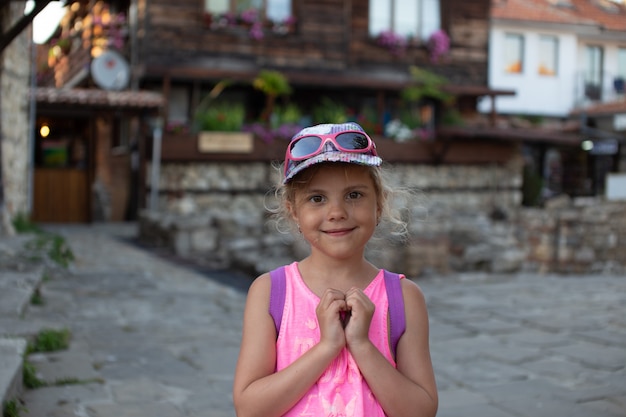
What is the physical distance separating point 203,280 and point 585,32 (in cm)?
2183

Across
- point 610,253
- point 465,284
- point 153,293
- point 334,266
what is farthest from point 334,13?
point 334,266

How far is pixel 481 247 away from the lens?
9.57 m

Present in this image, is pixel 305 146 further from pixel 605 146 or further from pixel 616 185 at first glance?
pixel 605 146

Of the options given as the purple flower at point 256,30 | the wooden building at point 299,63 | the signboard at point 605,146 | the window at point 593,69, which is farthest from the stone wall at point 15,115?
the window at point 593,69

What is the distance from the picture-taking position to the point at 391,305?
→ 1787mm

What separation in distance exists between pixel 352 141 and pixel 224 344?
128 inches

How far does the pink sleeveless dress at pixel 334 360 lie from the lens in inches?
65.5

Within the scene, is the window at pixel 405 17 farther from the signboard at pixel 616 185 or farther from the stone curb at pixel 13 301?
the stone curb at pixel 13 301

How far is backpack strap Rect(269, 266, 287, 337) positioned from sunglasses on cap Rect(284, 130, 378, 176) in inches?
10.8

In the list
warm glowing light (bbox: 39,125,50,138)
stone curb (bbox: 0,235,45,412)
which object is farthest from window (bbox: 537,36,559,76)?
stone curb (bbox: 0,235,45,412)

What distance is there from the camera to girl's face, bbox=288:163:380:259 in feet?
5.78

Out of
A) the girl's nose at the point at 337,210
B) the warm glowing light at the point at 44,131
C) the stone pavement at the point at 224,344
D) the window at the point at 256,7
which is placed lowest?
the stone pavement at the point at 224,344

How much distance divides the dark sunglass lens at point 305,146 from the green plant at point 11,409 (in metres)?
1.77

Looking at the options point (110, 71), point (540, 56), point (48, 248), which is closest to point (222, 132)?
point (110, 71)
